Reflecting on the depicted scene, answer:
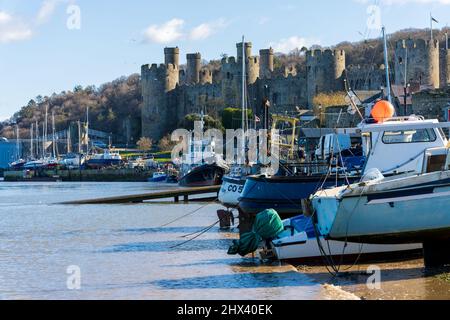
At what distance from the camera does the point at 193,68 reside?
104 m

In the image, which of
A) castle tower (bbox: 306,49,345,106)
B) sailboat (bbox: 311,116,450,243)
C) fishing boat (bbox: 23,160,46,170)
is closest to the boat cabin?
sailboat (bbox: 311,116,450,243)

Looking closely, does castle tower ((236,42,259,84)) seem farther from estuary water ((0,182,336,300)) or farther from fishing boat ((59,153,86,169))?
estuary water ((0,182,336,300))

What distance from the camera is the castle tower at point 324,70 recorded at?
8138cm

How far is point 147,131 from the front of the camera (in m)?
98.1

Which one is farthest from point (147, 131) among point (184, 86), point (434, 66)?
point (434, 66)

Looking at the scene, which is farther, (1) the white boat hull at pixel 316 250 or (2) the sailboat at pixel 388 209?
(1) the white boat hull at pixel 316 250

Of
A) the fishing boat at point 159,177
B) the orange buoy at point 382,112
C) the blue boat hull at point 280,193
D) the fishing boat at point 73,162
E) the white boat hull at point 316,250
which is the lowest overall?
the fishing boat at point 159,177

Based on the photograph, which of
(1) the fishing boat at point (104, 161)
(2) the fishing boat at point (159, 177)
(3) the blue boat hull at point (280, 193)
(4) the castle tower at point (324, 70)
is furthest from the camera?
(1) the fishing boat at point (104, 161)

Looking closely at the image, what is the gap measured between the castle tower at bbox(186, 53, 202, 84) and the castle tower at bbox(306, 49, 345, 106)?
22.1 meters

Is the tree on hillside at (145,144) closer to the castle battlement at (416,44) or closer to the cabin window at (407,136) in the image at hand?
the castle battlement at (416,44)

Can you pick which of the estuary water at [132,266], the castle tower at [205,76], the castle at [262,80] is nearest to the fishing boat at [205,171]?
the castle at [262,80]

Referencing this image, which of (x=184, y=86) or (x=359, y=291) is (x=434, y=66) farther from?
(x=359, y=291)

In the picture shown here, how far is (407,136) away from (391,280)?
4104 millimetres

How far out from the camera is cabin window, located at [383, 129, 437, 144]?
1805 cm
